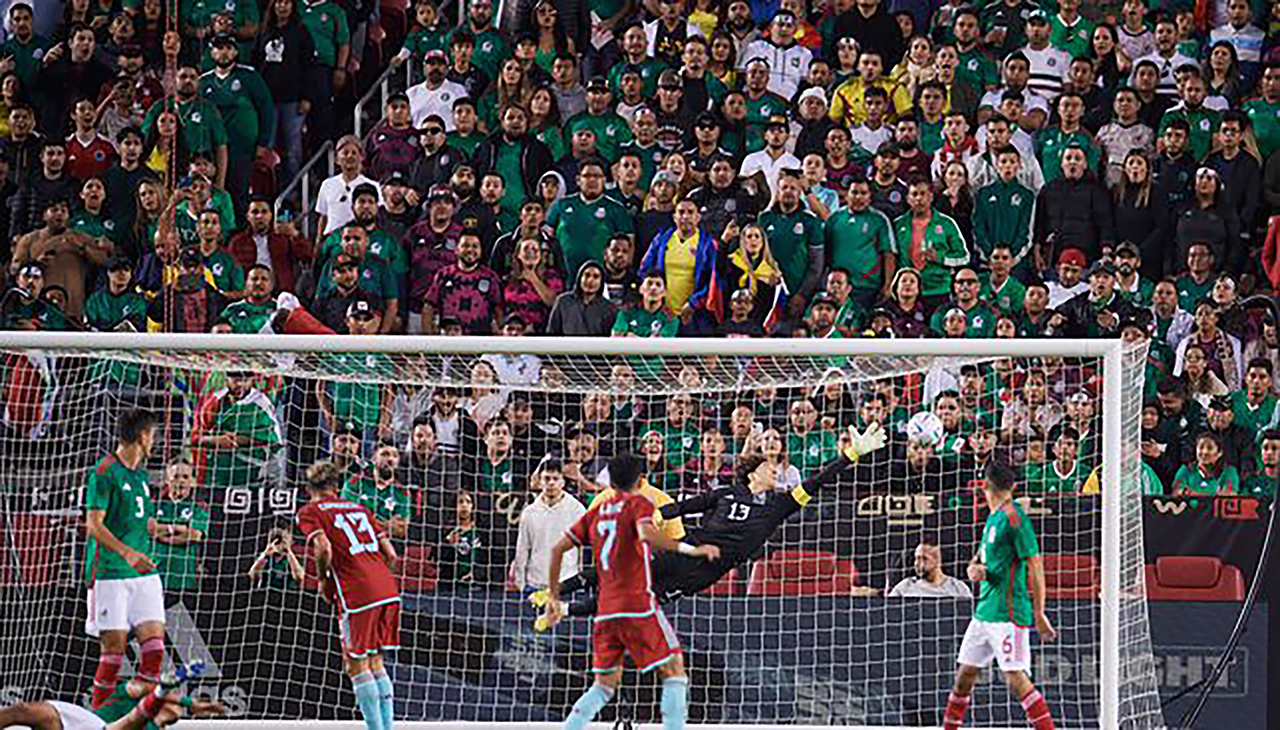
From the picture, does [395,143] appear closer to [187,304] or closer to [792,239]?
[187,304]

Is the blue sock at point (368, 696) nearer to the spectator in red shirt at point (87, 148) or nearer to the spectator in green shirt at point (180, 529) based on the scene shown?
the spectator in green shirt at point (180, 529)

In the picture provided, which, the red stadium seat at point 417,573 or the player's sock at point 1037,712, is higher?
the red stadium seat at point 417,573

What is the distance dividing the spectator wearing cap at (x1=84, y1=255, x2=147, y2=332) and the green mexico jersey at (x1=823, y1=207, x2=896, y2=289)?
4.17 meters

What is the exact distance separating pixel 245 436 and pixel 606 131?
3.73 meters

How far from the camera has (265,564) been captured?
1132 cm

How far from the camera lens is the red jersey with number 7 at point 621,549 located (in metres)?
10.3

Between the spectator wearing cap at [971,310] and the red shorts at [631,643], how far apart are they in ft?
11.1

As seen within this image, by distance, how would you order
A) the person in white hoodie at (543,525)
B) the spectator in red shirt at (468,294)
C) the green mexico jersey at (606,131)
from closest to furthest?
1. the person in white hoodie at (543,525)
2. the spectator in red shirt at (468,294)
3. the green mexico jersey at (606,131)

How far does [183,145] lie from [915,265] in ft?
15.7

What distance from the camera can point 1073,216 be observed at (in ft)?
44.3

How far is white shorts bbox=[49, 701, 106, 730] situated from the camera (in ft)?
32.7

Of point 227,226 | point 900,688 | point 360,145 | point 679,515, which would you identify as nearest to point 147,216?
point 227,226

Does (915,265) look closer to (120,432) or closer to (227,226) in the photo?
(227,226)

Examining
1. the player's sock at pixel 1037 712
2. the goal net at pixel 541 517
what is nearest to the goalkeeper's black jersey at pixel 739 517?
the goal net at pixel 541 517
